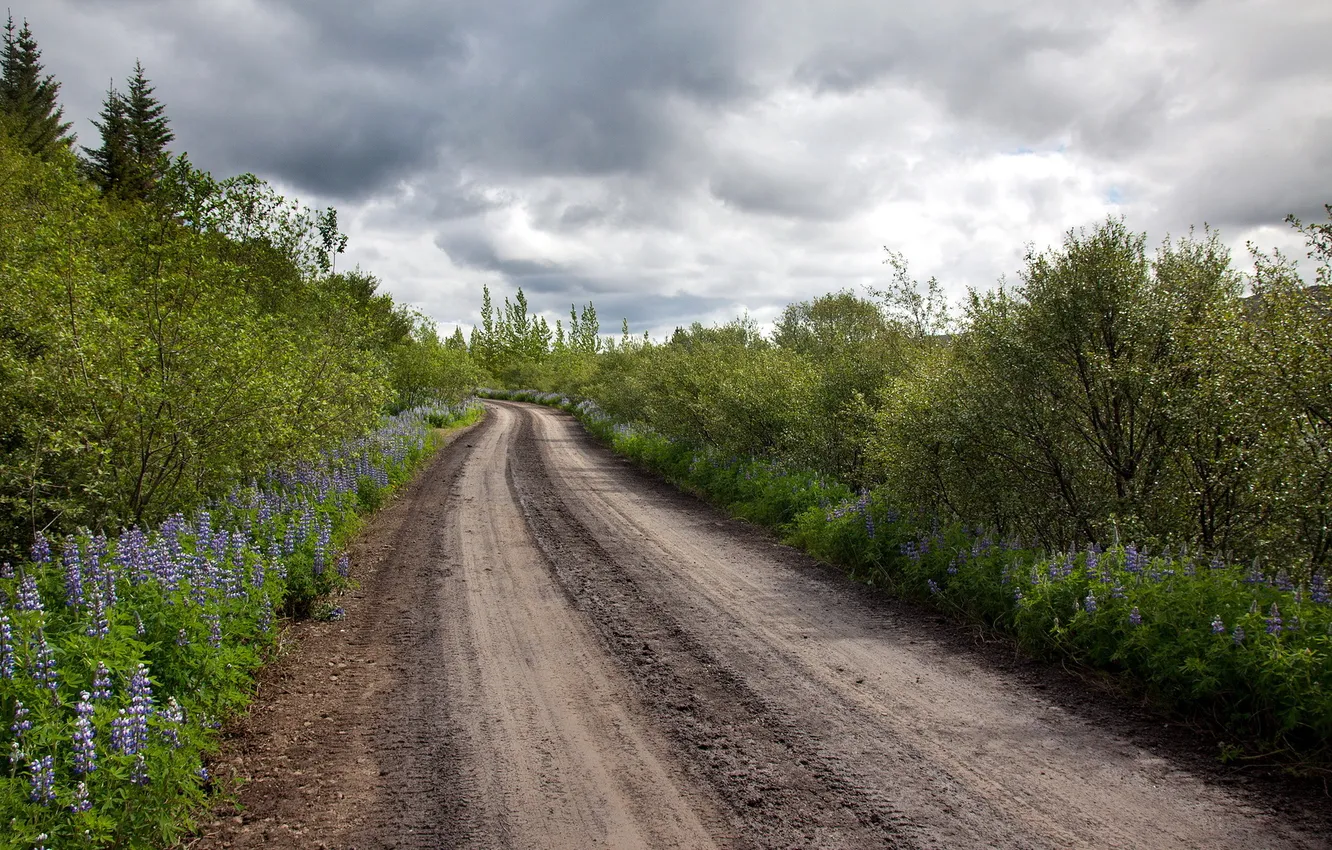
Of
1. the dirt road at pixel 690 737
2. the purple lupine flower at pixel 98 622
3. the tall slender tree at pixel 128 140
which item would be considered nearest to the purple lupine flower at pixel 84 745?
the dirt road at pixel 690 737

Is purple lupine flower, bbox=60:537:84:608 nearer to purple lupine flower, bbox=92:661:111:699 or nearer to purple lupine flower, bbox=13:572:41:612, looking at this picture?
purple lupine flower, bbox=13:572:41:612

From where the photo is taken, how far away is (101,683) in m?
3.96

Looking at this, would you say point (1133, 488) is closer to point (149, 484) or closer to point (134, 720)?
point (134, 720)

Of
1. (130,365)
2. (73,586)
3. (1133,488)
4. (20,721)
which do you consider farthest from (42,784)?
(1133,488)

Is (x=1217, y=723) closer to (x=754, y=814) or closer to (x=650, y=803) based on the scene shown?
(x=754, y=814)

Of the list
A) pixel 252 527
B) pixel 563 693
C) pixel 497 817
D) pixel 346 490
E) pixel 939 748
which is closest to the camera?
pixel 497 817

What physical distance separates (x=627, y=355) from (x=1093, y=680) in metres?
35.3

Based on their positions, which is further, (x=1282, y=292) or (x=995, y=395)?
(x=995, y=395)

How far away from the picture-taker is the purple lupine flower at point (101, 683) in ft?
12.9

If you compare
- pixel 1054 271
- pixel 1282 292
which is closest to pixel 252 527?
pixel 1054 271

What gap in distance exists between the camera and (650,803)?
4188 millimetres

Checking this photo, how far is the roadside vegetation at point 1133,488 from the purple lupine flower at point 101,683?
6891mm

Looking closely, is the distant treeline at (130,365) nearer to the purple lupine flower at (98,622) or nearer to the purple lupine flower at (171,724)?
the purple lupine flower at (98,622)

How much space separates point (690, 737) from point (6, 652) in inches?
163
